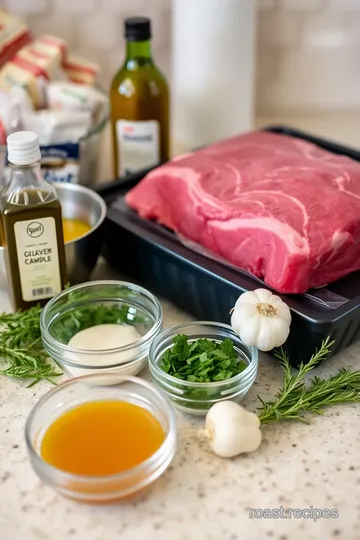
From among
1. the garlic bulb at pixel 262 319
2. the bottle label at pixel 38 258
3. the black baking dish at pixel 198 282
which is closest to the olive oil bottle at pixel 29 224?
the bottle label at pixel 38 258

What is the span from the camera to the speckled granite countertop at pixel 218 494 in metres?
0.70

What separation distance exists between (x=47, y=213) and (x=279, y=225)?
0.28 metres

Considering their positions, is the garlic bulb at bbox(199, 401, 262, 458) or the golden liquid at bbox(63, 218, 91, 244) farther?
the golden liquid at bbox(63, 218, 91, 244)

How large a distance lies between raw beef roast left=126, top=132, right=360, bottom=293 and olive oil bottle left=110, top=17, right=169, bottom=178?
0.12m

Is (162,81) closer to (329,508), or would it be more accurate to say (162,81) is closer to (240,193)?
(240,193)

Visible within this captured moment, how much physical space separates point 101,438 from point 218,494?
0.43 feet

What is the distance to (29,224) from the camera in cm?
89

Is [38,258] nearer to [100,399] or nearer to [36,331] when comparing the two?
[36,331]

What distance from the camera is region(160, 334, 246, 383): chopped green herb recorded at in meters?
0.83

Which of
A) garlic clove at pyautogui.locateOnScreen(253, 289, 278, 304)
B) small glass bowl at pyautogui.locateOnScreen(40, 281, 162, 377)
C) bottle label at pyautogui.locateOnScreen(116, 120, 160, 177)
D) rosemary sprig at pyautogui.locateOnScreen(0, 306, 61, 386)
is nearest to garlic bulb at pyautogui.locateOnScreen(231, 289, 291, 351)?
garlic clove at pyautogui.locateOnScreen(253, 289, 278, 304)

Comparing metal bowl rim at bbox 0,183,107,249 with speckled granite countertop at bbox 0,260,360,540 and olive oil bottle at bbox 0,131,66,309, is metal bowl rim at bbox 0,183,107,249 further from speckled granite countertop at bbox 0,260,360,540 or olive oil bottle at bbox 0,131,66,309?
speckled granite countertop at bbox 0,260,360,540

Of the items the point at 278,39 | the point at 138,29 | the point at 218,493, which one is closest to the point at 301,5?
the point at 278,39

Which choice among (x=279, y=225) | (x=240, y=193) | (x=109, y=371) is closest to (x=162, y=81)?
(x=240, y=193)

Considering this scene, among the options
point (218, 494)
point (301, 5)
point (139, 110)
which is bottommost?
point (218, 494)
